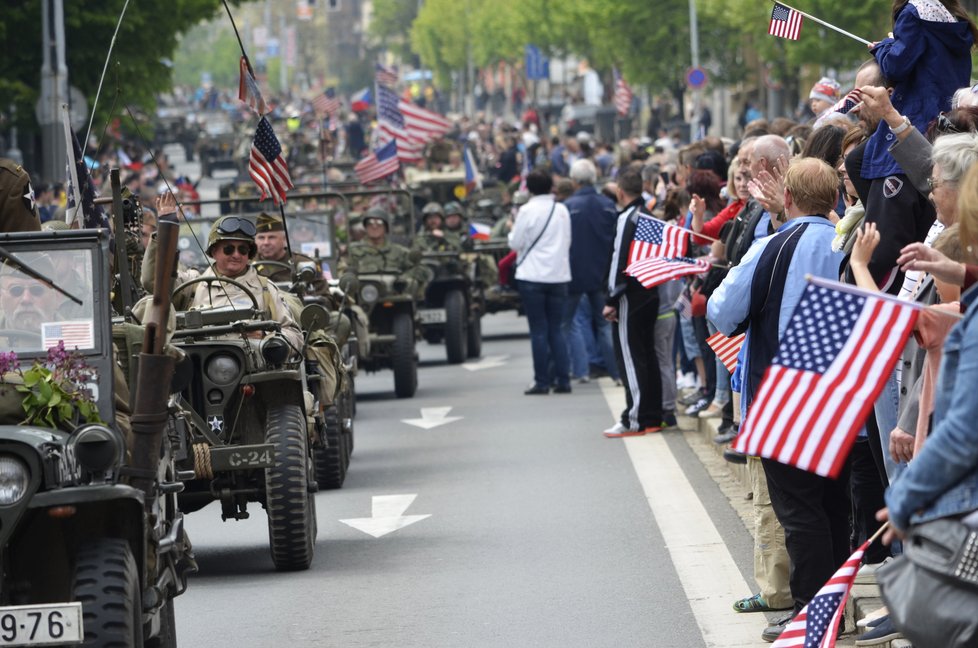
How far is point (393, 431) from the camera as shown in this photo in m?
16.7

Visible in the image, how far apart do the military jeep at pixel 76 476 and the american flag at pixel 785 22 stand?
16.4 feet

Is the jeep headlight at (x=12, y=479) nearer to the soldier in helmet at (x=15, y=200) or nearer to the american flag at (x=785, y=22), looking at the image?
the soldier in helmet at (x=15, y=200)

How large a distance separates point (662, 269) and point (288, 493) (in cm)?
290

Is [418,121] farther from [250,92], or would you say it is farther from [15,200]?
[15,200]

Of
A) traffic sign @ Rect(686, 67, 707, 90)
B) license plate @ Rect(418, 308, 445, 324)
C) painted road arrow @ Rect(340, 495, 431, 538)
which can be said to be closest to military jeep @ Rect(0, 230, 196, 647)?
painted road arrow @ Rect(340, 495, 431, 538)

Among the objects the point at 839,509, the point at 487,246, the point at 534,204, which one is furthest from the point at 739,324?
the point at 487,246

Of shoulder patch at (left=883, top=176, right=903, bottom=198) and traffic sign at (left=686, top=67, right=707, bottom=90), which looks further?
traffic sign at (left=686, top=67, right=707, bottom=90)

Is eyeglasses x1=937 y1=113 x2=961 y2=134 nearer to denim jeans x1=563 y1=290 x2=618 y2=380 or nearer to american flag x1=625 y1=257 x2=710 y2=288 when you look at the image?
american flag x1=625 y1=257 x2=710 y2=288

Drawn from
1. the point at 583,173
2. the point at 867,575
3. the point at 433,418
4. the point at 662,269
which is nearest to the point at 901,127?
the point at 867,575

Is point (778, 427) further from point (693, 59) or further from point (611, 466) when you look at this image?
point (693, 59)

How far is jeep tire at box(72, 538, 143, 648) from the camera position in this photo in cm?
651

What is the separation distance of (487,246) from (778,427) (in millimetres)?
19797

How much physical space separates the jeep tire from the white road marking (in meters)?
2.38

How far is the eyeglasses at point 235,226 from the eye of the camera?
36.7 ft
